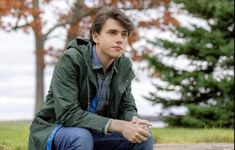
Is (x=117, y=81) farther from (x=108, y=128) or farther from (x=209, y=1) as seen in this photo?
(x=209, y=1)

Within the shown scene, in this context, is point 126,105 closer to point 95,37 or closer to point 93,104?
point 93,104

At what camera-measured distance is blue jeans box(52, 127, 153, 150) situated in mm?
3709

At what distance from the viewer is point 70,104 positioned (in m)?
3.82

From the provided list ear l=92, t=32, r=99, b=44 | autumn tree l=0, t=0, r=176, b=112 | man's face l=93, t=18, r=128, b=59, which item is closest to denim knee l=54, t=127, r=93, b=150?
man's face l=93, t=18, r=128, b=59

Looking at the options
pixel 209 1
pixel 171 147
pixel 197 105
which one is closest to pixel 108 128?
pixel 171 147

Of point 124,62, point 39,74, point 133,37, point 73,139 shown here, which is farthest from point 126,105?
point 39,74

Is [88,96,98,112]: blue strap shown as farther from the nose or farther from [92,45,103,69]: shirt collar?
Result: the nose

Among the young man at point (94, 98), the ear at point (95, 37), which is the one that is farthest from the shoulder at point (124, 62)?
the ear at point (95, 37)

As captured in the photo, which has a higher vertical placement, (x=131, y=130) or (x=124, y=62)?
(x=124, y=62)

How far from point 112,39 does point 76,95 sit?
0.48 metres

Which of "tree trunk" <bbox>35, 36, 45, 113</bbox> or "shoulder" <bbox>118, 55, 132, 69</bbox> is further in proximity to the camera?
"tree trunk" <bbox>35, 36, 45, 113</bbox>

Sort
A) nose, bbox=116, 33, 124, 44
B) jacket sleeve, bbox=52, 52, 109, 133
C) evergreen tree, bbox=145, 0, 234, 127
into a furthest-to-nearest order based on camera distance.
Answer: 1. evergreen tree, bbox=145, 0, 234, 127
2. nose, bbox=116, 33, 124, 44
3. jacket sleeve, bbox=52, 52, 109, 133

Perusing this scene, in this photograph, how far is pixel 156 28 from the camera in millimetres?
15773

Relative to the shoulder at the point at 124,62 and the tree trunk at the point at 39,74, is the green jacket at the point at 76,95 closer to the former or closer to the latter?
the shoulder at the point at 124,62
